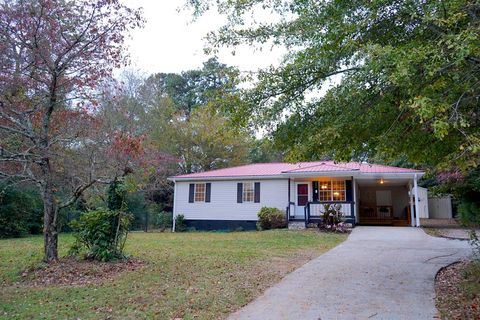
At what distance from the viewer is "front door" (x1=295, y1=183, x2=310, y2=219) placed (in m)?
18.8

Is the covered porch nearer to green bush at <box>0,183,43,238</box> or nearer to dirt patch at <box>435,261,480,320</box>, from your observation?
dirt patch at <box>435,261,480,320</box>

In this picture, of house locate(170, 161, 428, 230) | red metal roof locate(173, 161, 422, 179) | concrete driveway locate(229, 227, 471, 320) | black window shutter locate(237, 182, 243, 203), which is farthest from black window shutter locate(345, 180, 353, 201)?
concrete driveway locate(229, 227, 471, 320)

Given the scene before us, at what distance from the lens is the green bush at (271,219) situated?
18172mm

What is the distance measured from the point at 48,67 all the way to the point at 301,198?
13.6 m

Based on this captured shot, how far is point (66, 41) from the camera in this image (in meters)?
8.00

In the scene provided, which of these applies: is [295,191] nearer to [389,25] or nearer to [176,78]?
[389,25]

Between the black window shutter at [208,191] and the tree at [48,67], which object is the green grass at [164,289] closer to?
the tree at [48,67]

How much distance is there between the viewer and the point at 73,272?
752 centimetres

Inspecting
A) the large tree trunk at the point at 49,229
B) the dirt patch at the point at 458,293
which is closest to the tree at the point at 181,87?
the large tree trunk at the point at 49,229

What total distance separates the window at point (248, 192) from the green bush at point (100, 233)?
11210mm

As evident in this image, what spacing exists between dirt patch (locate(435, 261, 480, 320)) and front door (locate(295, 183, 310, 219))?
435 inches

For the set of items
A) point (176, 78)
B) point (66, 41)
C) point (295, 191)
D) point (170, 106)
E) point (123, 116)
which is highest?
point (176, 78)

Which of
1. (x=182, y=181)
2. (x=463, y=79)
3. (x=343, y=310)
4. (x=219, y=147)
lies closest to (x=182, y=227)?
(x=182, y=181)

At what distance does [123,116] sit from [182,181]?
497cm
